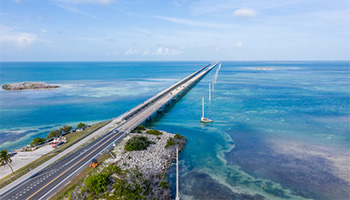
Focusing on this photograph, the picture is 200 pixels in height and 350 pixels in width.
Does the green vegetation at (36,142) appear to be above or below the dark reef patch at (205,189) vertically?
above

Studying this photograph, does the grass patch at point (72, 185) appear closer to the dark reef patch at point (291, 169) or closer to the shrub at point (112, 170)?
the shrub at point (112, 170)

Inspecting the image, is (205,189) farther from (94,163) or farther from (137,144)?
(94,163)

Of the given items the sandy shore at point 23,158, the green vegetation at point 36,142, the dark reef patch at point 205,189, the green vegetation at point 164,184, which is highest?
the green vegetation at point 36,142

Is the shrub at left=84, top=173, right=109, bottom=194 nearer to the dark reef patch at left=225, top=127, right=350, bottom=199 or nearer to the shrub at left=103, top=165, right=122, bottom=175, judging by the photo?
the shrub at left=103, top=165, right=122, bottom=175

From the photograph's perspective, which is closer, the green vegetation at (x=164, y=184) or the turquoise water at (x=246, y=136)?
the green vegetation at (x=164, y=184)

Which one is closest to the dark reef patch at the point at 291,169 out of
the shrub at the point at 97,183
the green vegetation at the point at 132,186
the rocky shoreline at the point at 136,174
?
the rocky shoreline at the point at 136,174

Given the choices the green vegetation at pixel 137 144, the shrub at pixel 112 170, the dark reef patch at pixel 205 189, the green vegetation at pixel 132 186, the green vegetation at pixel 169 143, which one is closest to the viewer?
the green vegetation at pixel 132 186

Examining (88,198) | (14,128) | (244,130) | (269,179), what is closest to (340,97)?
(244,130)

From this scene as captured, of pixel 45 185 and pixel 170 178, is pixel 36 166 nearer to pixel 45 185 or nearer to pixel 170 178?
pixel 45 185
